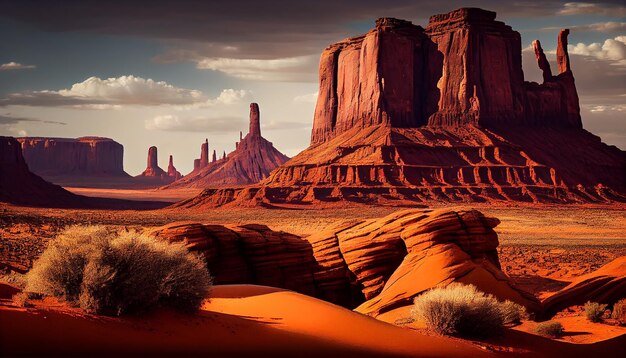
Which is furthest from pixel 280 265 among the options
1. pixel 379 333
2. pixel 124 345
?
pixel 124 345

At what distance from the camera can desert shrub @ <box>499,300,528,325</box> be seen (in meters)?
15.5

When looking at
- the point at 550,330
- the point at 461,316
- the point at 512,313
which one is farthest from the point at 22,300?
the point at 550,330

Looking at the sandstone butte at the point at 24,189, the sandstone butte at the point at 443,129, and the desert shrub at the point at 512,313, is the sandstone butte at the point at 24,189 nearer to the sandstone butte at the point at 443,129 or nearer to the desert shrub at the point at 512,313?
the sandstone butte at the point at 443,129

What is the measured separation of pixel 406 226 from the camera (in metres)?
20.5

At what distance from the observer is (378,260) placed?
20359 mm

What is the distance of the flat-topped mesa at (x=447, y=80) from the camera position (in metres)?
102

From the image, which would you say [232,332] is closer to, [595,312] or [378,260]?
[378,260]

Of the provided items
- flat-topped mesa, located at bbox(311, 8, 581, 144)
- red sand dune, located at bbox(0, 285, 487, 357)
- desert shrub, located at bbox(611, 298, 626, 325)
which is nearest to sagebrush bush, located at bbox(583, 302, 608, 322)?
desert shrub, located at bbox(611, 298, 626, 325)

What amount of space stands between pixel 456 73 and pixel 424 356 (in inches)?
3781

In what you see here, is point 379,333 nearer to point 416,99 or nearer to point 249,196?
point 249,196

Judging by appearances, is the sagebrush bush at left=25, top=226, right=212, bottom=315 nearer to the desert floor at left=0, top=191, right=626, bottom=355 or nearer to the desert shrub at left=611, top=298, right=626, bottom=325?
the desert floor at left=0, top=191, right=626, bottom=355

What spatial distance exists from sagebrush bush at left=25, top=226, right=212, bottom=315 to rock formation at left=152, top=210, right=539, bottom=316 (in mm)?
6644

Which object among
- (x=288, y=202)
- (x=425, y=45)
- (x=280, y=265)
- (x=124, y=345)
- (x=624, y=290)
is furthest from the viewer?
(x=425, y=45)

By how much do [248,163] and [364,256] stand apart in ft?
503
